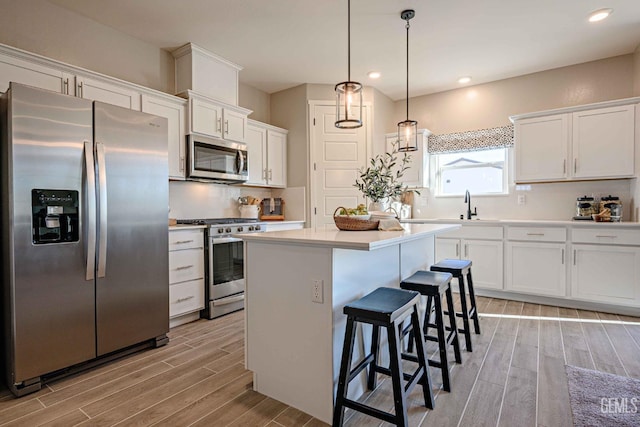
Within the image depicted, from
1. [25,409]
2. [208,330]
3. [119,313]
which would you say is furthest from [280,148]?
[25,409]

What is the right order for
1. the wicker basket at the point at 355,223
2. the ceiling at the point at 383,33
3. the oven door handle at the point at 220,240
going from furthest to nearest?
the oven door handle at the point at 220,240
the ceiling at the point at 383,33
the wicker basket at the point at 355,223

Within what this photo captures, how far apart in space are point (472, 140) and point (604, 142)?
1432 millimetres

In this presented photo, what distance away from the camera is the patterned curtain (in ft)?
14.6

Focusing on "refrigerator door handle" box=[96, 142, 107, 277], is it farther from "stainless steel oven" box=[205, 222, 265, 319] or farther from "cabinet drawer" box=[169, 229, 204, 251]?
"stainless steel oven" box=[205, 222, 265, 319]

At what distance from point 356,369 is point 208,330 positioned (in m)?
1.78

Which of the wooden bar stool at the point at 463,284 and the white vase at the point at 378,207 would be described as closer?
the white vase at the point at 378,207

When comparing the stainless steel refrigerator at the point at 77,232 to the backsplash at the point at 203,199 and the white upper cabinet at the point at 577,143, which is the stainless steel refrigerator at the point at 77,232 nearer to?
the backsplash at the point at 203,199

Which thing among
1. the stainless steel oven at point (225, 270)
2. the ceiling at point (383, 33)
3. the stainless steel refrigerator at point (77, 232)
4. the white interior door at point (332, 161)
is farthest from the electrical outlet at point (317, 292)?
the white interior door at point (332, 161)

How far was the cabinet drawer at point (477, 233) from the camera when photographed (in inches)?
158

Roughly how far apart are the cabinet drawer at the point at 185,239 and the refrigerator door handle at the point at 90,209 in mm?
834

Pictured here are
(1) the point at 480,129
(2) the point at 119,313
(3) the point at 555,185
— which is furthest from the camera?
(1) the point at 480,129

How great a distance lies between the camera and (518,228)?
12.7 ft

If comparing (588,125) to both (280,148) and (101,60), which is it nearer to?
(280,148)

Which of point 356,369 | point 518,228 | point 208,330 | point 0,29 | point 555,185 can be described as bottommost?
point 208,330
